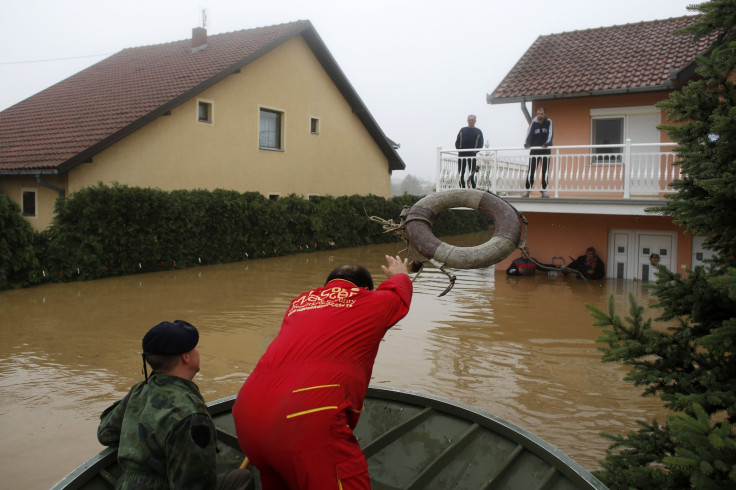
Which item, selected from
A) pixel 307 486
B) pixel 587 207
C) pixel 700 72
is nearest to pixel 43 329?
pixel 307 486

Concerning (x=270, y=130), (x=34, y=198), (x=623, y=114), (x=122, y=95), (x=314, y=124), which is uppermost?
(x=122, y=95)

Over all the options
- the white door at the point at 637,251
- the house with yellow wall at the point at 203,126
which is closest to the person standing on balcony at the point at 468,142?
the white door at the point at 637,251

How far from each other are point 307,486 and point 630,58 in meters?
17.5

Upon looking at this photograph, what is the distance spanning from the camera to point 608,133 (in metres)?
17.4

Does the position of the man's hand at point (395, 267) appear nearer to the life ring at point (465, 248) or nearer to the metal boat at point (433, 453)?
the life ring at point (465, 248)

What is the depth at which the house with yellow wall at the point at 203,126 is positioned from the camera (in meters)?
17.5

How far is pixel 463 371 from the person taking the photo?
27.7 ft

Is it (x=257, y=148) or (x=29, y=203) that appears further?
(x=257, y=148)

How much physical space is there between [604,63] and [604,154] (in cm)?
390

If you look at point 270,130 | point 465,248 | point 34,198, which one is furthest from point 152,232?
point 465,248

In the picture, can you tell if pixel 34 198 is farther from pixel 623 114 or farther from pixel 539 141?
pixel 623 114

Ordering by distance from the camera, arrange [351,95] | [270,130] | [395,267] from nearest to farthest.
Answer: [395,267] < [270,130] < [351,95]

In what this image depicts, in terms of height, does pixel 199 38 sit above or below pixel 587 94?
above

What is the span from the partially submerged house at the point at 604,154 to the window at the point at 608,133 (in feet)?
0.09
